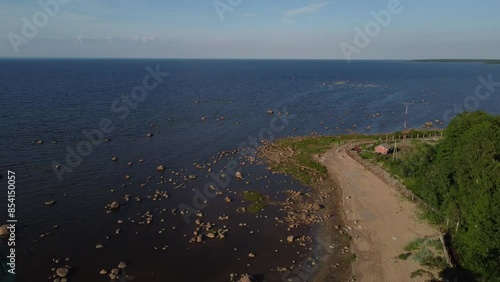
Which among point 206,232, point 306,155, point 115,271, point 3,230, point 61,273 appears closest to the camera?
point 61,273

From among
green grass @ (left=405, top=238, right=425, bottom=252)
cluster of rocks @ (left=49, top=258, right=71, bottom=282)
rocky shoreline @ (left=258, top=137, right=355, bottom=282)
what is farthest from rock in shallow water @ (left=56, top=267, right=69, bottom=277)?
green grass @ (left=405, top=238, right=425, bottom=252)

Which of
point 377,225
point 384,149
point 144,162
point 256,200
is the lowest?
point 377,225

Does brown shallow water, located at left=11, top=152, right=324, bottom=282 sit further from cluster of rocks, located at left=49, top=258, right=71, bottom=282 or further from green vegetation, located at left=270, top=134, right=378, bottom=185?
green vegetation, located at left=270, top=134, right=378, bottom=185

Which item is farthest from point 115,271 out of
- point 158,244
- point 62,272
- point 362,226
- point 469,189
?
point 469,189

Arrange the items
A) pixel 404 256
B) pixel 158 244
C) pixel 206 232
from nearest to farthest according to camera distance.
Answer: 1. pixel 404 256
2. pixel 158 244
3. pixel 206 232

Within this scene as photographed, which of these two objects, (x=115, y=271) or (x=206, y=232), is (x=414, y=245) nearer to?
(x=206, y=232)

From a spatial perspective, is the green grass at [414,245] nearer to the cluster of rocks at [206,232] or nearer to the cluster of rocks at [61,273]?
the cluster of rocks at [206,232]
